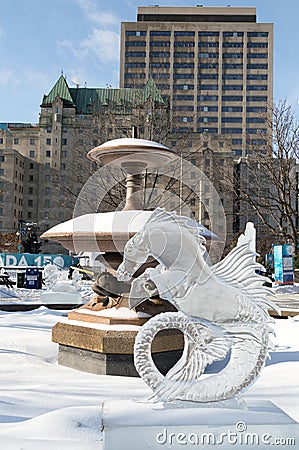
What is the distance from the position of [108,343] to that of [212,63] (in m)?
101

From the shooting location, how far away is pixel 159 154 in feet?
22.5

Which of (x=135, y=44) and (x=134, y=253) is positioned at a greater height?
(x=135, y=44)

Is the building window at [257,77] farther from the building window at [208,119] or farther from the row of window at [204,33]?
the building window at [208,119]

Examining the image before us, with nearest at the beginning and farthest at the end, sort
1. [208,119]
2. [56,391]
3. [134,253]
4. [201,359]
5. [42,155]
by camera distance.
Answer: [201,359]
[134,253]
[56,391]
[42,155]
[208,119]

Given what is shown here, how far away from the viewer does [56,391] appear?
4.93 meters

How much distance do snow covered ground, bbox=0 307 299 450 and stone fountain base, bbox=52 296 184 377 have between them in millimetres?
154

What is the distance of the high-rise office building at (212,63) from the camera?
98.9 meters

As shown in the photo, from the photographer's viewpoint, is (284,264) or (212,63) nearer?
(284,264)

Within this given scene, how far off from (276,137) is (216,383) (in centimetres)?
2701

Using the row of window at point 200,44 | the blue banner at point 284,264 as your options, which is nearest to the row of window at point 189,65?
the row of window at point 200,44

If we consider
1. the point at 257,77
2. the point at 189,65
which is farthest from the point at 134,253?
the point at 257,77

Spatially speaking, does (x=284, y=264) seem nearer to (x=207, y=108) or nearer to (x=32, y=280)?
(x=32, y=280)

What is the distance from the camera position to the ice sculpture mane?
132 inches

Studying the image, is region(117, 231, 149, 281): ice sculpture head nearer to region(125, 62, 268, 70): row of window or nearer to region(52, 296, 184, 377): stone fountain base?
region(52, 296, 184, 377): stone fountain base
